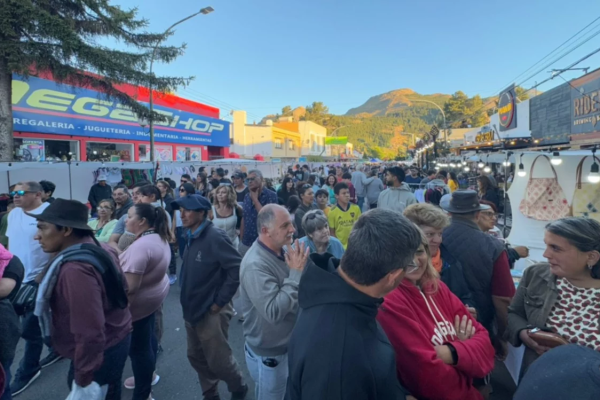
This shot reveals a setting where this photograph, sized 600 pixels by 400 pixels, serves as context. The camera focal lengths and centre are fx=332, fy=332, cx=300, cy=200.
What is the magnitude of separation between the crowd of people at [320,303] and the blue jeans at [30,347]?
0.02 metres

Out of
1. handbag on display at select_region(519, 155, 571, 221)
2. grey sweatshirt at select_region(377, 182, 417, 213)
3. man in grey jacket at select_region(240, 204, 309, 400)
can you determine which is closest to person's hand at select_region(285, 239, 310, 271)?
man in grey jacket at select_region(240, 204, 309, 400)

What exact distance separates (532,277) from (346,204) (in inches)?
128

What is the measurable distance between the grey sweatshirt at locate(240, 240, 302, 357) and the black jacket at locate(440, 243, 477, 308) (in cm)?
115

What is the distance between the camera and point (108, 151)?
1650 cm

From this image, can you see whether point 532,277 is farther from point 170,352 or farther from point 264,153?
point 264,153

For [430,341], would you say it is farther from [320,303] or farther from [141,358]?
[141,358]

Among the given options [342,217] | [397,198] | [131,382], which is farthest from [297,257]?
[397,198]

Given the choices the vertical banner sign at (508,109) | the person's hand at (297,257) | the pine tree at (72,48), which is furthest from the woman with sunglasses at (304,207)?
the vertical banner sign at (508,109)

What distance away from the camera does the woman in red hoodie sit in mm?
1497

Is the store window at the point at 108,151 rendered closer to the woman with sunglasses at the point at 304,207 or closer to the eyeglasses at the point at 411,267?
the woman with sunglasses at the point at 304,207

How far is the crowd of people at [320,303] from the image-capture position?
1.21m

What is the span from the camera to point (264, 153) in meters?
38.1

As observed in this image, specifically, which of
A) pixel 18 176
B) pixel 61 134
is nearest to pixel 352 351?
pixel 18 176

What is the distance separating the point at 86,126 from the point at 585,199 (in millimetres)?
17106
